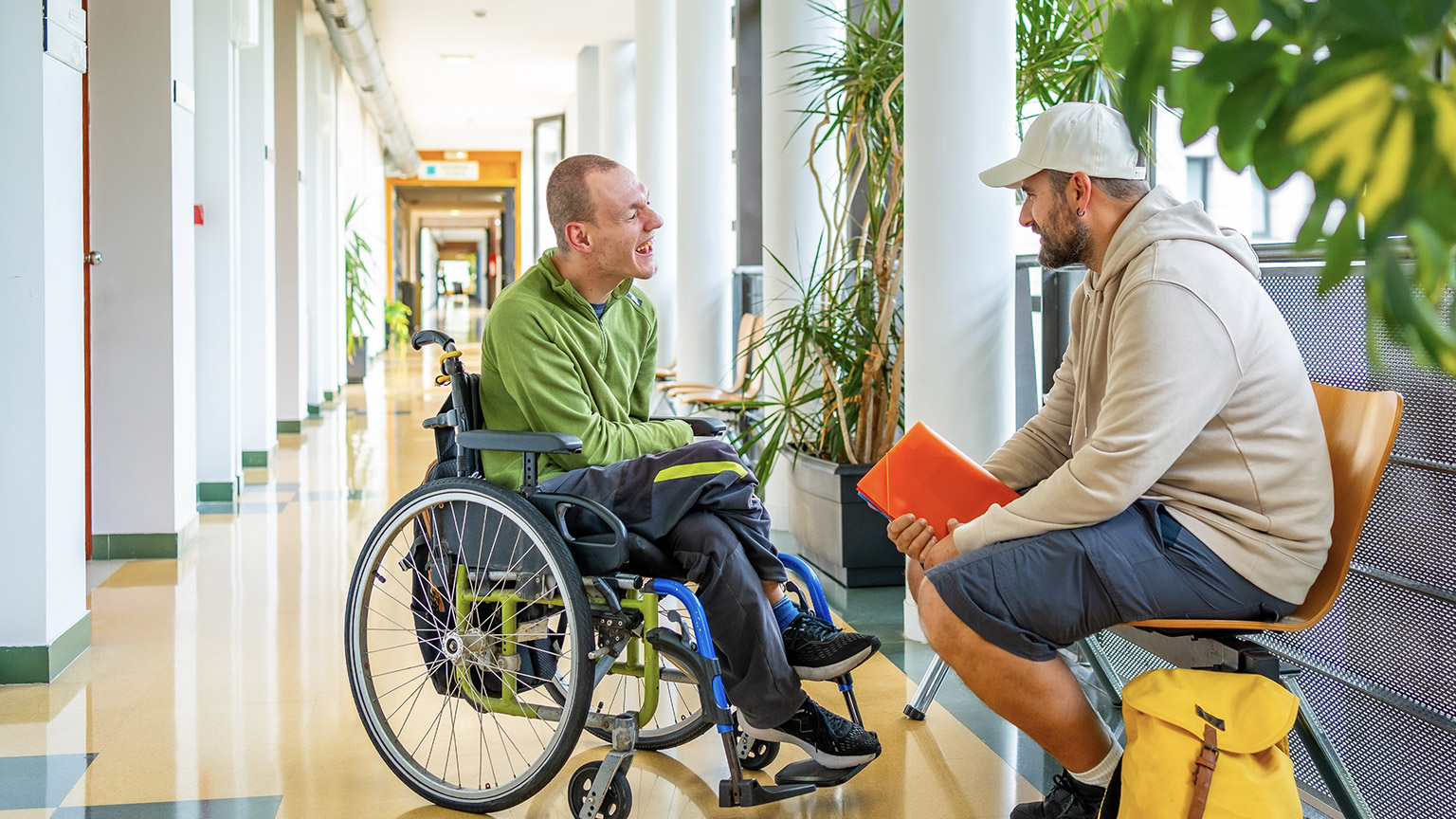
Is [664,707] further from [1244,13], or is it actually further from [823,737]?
[1244,13]

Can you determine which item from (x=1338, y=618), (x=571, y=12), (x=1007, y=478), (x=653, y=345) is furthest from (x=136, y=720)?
(x=571, y=12)

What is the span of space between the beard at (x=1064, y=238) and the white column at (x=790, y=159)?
8.55ft

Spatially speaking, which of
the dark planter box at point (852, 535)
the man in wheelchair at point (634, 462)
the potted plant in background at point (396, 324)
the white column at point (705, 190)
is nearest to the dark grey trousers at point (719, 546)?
the man in wheelchair at point (634, 462)

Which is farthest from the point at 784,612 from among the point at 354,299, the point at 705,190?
the point at 354,299

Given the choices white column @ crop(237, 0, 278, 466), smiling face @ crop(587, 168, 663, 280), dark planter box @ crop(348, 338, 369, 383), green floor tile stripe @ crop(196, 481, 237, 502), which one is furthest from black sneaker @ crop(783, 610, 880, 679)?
dark planter box @ crop(348, 338, 369, 383)

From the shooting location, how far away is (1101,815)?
5.71ft

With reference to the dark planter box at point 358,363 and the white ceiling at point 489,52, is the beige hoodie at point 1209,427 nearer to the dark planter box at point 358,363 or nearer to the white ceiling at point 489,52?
the white ceiling at point 489,52

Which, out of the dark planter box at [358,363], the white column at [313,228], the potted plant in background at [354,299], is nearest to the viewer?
the white column at [313,228]

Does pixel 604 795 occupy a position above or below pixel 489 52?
below

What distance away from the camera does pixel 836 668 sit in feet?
6.40

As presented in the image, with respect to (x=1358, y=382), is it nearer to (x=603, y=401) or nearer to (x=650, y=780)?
(x=603, y=401)

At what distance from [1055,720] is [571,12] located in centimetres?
917

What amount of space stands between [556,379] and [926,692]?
1097 mm

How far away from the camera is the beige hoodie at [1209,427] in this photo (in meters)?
1.67
